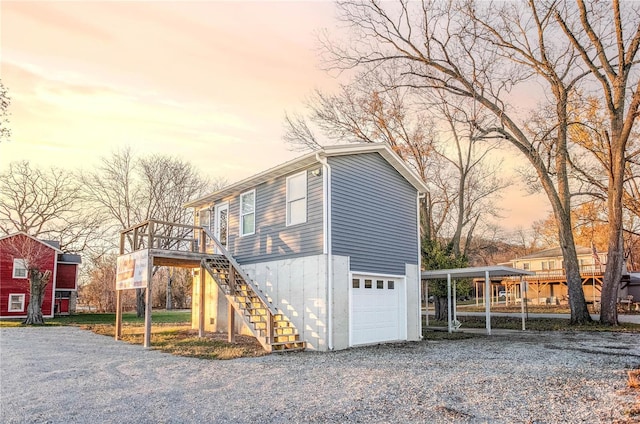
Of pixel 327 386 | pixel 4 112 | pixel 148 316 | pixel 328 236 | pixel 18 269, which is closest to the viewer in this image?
pixel 327 386

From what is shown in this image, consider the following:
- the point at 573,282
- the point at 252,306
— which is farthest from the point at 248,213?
the point at 573,282

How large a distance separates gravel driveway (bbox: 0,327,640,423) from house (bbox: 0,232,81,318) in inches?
752

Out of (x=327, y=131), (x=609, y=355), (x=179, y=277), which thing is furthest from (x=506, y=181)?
(x=179, y=277)

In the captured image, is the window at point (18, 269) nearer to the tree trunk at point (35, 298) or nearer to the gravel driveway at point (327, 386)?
the tree trunk at point (35, 298)

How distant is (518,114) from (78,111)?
1640 cm

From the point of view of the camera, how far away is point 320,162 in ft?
39.1

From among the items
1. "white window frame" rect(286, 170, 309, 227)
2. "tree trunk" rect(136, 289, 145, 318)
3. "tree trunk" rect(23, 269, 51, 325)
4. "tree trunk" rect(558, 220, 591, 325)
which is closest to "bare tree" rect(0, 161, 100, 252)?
"tree trunk" rect(136, 289, 145, 318)

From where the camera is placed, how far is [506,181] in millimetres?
26672

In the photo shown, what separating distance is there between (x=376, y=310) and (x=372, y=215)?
8.72ft

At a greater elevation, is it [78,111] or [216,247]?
[78,111]

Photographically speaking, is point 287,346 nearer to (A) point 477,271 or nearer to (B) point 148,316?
(B) point 148,316

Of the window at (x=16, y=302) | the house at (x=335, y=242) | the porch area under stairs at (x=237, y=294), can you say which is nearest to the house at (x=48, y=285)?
the window at (x=16, y=302)

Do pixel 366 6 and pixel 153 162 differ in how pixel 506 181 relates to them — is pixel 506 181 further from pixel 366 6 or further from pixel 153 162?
pixel 153 162

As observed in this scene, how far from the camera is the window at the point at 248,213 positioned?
1439 centimetres
